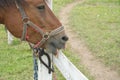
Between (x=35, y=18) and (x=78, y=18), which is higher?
(x=35, y=18)

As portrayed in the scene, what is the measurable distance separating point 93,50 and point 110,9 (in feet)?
21.9

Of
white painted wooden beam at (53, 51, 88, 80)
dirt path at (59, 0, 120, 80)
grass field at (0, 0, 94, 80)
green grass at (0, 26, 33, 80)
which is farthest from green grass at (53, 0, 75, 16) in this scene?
white painted wooden beam at (53, 51, 88, 80)

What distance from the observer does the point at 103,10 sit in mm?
13391

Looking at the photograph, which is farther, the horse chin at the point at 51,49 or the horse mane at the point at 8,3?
the horse chin at the point at 51,49

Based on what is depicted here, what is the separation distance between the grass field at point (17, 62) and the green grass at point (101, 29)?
67 cm

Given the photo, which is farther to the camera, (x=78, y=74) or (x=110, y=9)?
(x=110, y=9)

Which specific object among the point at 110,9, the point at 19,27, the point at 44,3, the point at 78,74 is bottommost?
the point at 110,9

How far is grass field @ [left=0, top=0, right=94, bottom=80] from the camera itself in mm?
5664

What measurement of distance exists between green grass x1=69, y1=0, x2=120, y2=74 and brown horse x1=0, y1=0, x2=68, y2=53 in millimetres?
3242

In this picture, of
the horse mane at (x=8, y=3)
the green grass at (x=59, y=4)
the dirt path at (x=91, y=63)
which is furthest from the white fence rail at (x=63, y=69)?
the green grass at (x=59, y=4)

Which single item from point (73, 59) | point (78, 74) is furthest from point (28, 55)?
point (78, 74)

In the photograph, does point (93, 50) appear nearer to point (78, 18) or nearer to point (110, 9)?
point (78, 18)

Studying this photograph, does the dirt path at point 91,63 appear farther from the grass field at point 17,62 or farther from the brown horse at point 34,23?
the brown horse at point 34,23

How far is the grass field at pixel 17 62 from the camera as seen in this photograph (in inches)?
223
